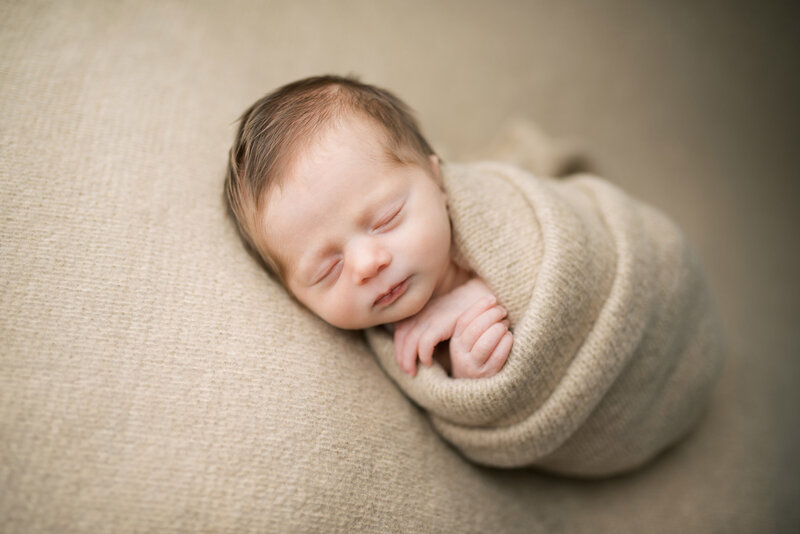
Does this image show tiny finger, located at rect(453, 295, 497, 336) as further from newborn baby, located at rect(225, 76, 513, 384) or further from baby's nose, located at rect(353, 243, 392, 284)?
baby's nose, located at rect(353, 243, 392, 284)

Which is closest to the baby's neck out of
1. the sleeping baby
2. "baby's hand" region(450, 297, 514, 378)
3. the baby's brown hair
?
the sleeping baby

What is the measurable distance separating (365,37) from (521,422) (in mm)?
1178

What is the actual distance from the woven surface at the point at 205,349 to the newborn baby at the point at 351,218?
0.08 meters

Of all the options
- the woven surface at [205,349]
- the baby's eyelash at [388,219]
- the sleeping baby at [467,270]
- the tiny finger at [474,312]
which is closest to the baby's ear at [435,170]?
the sleeping baby at [467,270]

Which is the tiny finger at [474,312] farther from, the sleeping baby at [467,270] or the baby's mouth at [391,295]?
the baby's mouth at [391,295]

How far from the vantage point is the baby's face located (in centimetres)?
82

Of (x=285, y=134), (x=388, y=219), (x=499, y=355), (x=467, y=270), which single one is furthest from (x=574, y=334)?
(x=285, y=134)

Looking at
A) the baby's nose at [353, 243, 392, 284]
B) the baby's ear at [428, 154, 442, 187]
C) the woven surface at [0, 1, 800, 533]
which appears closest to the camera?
the woven surface at [0, 1, 800, 533]

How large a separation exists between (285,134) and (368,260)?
0.26 meters

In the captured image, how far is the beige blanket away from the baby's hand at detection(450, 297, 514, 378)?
2 centimetres

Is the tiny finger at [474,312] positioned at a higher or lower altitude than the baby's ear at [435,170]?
lower

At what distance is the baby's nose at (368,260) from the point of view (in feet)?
2.67

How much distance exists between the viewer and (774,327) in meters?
1.35

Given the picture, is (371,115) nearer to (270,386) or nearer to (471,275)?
(471,275)
